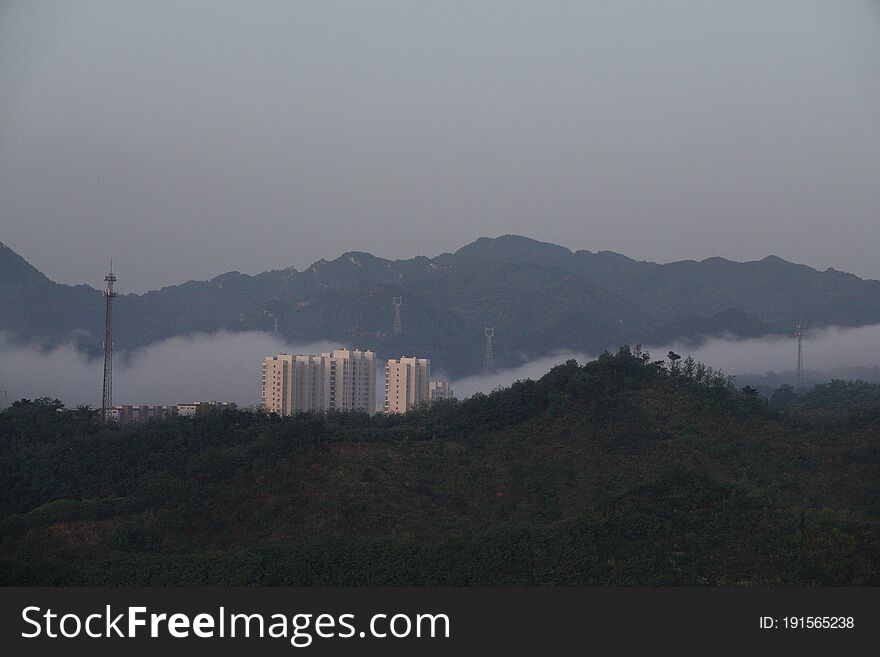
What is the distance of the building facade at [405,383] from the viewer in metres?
47.8

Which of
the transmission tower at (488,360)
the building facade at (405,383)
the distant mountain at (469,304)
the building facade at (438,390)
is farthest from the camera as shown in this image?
the distant mountain at (469,304)

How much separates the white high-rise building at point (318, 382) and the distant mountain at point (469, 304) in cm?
2850

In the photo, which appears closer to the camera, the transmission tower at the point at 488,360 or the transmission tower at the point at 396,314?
the transmission tower at the point at 488,360

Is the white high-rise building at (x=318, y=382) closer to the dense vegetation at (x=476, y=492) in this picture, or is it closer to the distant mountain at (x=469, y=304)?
the dense vegetation at (x=476, y=492)

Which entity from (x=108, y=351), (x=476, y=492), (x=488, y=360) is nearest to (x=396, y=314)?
(x=488, y=360)

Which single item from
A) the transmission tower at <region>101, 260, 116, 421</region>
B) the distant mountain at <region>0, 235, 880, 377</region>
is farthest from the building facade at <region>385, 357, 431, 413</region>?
the distant mountain at <region>0, 235, 880, 377</region>

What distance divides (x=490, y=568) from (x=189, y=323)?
248 ft

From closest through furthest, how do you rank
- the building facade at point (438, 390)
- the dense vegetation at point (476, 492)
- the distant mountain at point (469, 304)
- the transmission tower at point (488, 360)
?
the dense vegetation at point (476, 492)
the building facade at point (438, 390)
the transmission tower at point (488, 360)
the distant mountain at point (469, 304)

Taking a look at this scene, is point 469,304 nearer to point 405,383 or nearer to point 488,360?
point 488,360

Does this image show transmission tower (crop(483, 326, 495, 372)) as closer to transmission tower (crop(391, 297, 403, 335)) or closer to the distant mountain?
the distant mountain

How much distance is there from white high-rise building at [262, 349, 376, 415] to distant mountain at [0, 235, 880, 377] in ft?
93.5

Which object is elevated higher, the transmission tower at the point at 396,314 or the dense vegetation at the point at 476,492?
the transmission tower at the point at 396,314

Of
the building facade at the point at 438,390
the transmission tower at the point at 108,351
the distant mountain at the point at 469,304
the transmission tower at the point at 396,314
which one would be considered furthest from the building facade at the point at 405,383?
the transmission tower at the point at 396,314

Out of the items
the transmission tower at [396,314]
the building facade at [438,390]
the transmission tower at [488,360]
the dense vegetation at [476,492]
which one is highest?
the transmission tower at [396,314]
